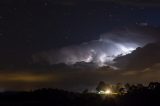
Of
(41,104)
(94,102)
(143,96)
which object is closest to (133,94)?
(143,96)

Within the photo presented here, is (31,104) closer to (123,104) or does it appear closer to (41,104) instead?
(41,104)

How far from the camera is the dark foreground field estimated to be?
138 m

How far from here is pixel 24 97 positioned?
6048 inches

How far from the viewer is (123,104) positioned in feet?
450

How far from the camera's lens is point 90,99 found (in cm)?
14188

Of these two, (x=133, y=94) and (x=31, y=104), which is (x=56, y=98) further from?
(x=133, y=94)

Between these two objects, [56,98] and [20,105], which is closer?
[20,105]

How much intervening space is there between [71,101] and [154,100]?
19379mm

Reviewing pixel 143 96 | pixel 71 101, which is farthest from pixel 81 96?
pixel 143 96

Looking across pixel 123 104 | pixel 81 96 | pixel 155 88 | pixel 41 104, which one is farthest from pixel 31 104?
pixel 155 88

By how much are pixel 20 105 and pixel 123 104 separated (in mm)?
23308

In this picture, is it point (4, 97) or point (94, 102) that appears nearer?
point (94, 102)

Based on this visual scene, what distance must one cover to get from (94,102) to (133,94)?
1259 centimetres

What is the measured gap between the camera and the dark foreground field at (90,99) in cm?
13812
